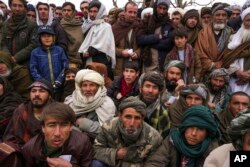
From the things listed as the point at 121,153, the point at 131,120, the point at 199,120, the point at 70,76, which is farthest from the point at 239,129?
the point at 70,76

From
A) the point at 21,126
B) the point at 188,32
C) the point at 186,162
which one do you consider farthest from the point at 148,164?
the point at 188,32

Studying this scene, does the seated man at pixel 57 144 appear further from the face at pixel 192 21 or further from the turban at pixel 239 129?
the face at pixel 192 21

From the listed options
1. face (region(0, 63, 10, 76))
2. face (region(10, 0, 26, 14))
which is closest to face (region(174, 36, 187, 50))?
face (region(10, 0, 26, 14))

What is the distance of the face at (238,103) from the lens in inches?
189

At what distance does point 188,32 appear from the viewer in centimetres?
682

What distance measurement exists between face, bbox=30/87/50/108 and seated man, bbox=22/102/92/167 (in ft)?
1.98

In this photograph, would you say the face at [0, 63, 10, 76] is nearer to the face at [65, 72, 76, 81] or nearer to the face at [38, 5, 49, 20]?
the face at [65, 72, 76, 81]

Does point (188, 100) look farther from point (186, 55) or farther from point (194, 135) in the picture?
point (186, 55)

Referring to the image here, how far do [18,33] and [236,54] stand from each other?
355cm

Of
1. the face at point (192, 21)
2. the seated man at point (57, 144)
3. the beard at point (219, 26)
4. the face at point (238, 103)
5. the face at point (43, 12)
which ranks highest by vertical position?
the face at point (43, 12)

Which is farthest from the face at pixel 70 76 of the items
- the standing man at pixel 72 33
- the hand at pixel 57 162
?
the hand at pixel 57 162

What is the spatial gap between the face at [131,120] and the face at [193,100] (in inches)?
32.6

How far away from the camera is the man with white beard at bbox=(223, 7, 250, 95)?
6.12 m

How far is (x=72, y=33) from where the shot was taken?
6.91m
